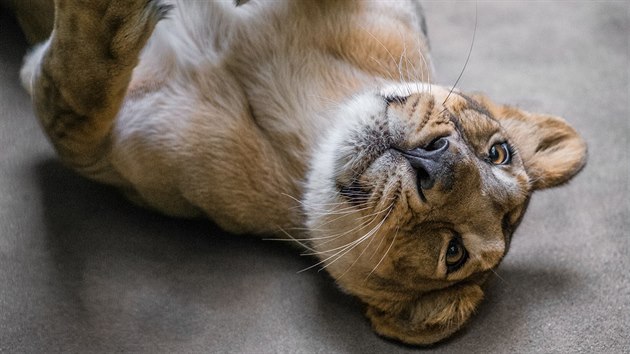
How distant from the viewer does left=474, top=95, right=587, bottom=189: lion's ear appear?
2.37 meters

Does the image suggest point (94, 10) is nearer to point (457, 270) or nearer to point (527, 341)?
point (457, 270)

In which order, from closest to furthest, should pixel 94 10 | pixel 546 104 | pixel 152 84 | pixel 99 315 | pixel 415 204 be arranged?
pixel 94 10 < pixel 415 204 < pixel 99 315 < pixel 152 84 < pixel 546 104

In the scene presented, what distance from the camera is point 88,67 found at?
1812 millimetres

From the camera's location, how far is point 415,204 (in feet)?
6.03

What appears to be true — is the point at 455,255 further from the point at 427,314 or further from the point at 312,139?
the point at 312,139

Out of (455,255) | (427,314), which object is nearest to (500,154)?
(455,255)

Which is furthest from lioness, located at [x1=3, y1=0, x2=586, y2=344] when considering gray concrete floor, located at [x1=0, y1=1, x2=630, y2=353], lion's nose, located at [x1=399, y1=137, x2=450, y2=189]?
gray concrete floor, located at [x1=0, y1=1, x2=630, y2=353]

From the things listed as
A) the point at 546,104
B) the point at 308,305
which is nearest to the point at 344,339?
the point at 308,305

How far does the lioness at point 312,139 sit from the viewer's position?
1853mm

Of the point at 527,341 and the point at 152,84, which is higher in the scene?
the point at 152,84

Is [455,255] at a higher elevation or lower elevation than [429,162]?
lower

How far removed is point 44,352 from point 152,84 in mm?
855

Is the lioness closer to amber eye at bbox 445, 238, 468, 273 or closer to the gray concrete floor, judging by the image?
amber eye at bbox 445, 238, 468, 273

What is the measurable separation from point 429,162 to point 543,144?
2.94 feet
